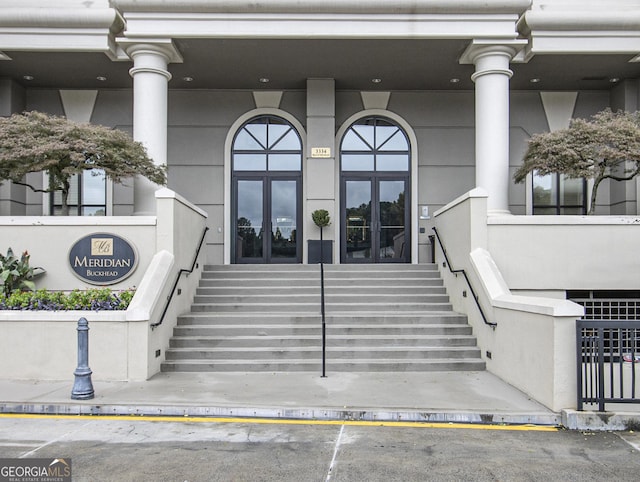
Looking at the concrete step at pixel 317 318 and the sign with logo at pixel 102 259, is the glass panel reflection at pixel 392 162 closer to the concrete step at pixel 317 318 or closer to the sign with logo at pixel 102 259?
the concrete step at pixel 317 318

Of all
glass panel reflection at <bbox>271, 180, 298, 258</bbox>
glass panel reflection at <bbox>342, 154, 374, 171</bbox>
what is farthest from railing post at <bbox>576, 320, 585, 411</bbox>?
glass panel reflection at <bbox>342, 154, 374, 171</bbox>

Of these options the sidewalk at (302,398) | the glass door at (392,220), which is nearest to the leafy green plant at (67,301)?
the sidewalk at (302,398)

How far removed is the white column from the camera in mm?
13328

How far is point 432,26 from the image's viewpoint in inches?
511

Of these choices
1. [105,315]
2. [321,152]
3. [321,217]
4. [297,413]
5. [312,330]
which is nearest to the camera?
[297,413]

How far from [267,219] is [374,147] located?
3866 millimetres

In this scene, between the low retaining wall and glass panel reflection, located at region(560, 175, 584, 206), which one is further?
glass panel reflection, located at region(560, 175, 584, 206)

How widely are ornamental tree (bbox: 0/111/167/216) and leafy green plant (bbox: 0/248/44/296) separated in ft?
6.40

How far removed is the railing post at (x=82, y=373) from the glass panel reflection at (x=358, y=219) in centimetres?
960

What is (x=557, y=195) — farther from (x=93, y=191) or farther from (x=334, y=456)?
(x=93, y=191)

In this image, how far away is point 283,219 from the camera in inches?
640

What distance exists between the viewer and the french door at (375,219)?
1612 centimetres

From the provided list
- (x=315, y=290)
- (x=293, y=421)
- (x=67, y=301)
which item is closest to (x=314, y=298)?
(x=315, y=290)

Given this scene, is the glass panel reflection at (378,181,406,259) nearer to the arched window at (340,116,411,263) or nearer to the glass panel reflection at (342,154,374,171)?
the arched window at (340,116,411,263)
